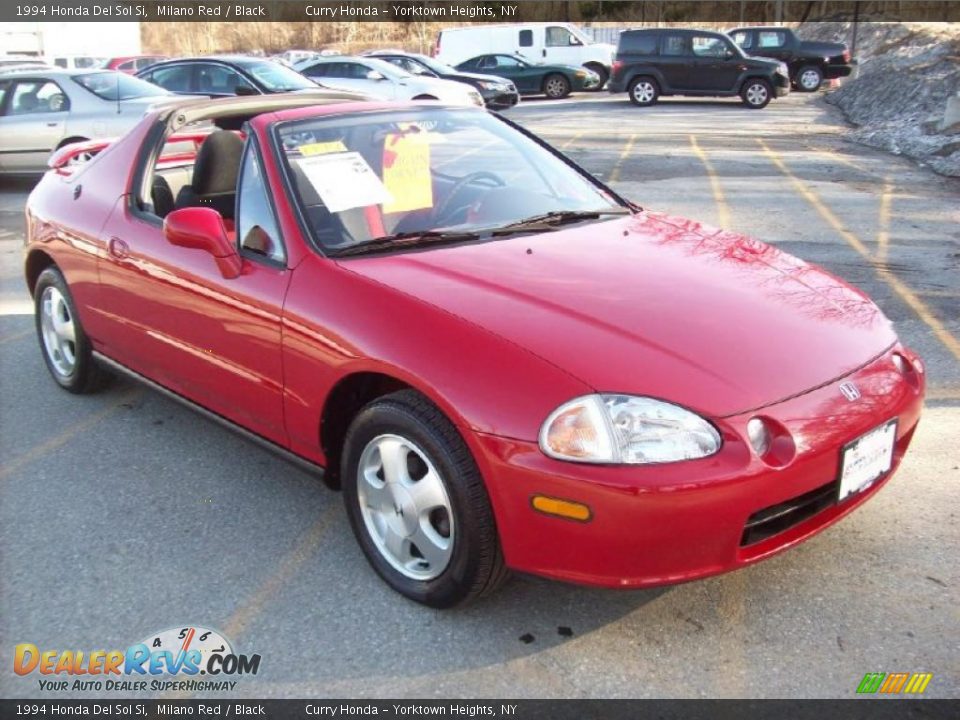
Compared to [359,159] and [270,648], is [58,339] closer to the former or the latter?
[359,159]

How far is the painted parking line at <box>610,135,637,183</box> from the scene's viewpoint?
1158 cm

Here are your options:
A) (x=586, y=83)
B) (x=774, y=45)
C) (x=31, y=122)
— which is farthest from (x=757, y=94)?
(x=31, y=122)

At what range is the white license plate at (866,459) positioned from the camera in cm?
273

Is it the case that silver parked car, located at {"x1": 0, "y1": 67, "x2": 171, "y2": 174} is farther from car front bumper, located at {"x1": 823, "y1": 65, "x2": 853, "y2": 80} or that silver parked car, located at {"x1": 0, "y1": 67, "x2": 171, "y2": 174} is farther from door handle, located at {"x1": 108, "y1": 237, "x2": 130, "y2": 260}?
car front bumper, located at {"x1": 823, "y1": 65, "x2": 853, "y2": 80}

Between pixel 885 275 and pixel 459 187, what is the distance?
4.18 meters

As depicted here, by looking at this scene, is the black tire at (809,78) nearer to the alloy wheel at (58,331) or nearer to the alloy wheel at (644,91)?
the alloy wheel at (644,91)

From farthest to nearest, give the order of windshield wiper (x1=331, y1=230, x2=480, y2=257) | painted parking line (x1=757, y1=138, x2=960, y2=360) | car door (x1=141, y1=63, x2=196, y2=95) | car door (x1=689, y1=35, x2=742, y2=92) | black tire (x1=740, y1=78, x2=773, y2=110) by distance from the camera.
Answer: car door (x1=689, y1=35, x2=742, y2=92), black tire (x1=740, y1=78, x2=773, y2=110), car door (x1=141, y1=63, x2=196, y2=95), painted parking line (x1=757, y1=138, x2=960, y2=360), windshield wiper (x1=331, y1=230, x2=480, y2=257)

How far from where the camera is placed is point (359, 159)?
3.61 m

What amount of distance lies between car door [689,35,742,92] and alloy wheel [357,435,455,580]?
2051 cm

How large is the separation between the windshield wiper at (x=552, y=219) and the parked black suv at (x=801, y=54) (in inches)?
911

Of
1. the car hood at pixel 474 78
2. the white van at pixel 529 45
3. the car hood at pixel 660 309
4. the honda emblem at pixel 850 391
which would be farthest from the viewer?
the white van at pixel 529 45

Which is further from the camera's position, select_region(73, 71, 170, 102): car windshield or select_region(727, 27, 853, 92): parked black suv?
select_region(727, 27, 853, 92): parked black suv

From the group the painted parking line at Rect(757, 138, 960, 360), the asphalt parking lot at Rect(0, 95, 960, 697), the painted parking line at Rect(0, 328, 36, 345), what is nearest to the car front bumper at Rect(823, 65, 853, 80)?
the painted parking line at Rect(757, 138, 960, 360)

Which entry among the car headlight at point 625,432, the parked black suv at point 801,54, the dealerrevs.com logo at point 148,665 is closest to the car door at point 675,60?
the parked black suv at point 801,54
